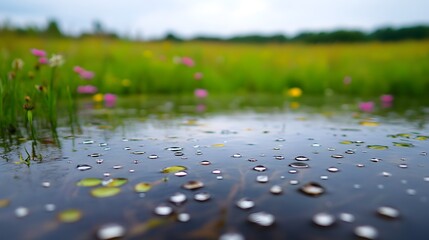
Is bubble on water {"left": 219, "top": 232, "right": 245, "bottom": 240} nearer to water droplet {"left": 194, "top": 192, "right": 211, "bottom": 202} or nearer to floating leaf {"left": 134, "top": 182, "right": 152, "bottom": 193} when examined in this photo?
water droplet {"left": 194, "top": 192, "right": 211, "bottom": 202}

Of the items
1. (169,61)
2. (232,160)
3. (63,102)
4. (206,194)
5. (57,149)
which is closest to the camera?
(206,194)

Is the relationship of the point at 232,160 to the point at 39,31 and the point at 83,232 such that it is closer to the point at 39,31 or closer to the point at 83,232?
the point at 83,232

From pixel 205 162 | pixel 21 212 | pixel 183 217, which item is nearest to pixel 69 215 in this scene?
pixel 21 212

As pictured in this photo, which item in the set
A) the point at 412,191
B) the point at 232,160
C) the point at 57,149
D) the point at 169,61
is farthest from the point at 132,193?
the point at 169,61

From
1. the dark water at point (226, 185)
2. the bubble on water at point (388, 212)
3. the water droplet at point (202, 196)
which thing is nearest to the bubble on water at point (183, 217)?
the dark water at point (226, 185)

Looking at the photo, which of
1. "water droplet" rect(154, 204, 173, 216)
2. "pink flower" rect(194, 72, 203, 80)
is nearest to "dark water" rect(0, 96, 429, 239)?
"water droplet" rect(154, 204, 173, 216)

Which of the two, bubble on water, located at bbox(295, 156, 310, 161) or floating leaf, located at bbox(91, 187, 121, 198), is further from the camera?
bubble on water, located at bbox(295, 156, 310, 161)
